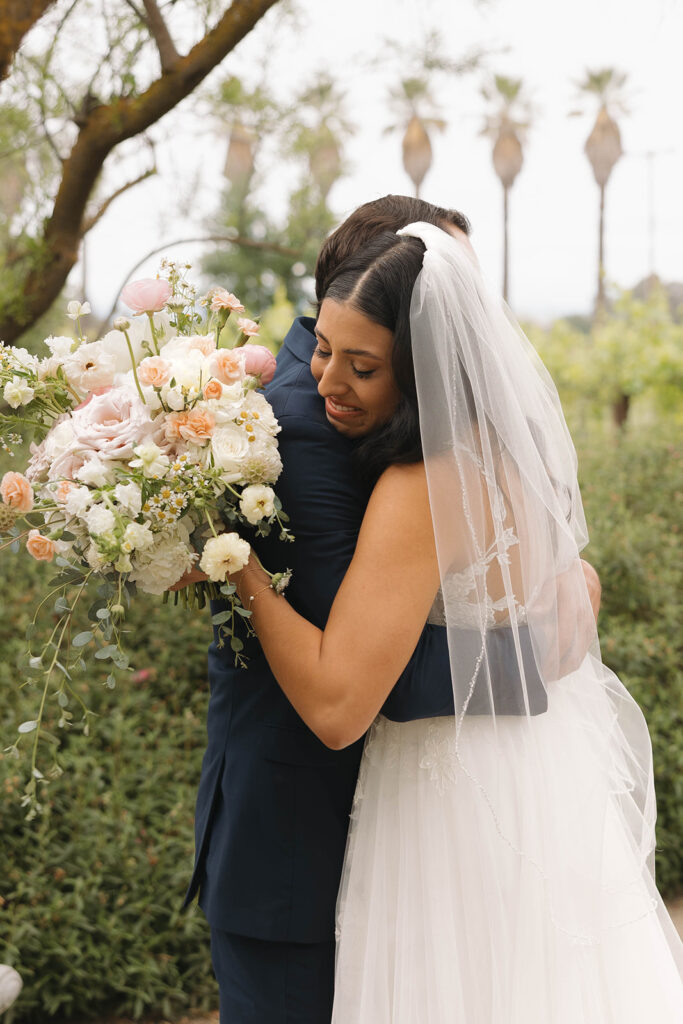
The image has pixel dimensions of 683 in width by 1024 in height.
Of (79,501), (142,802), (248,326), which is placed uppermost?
(248,326)

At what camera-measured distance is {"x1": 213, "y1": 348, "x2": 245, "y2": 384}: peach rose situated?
5.87ft

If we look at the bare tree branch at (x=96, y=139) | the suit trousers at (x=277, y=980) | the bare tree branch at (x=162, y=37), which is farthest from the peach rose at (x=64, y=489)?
the bare tree branch at (x=162, y=37)

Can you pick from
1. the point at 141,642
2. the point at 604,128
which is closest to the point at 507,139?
the point at 604,128

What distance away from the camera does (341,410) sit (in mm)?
1904

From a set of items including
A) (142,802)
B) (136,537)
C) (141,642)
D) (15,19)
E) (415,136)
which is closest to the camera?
(136,537)

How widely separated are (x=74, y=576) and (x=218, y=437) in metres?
0.38

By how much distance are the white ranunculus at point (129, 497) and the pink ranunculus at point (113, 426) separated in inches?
3.5

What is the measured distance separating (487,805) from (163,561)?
2.72ft

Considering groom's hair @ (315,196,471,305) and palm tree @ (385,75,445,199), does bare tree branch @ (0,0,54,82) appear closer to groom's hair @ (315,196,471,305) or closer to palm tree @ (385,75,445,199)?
groom's hair @ (315,196,471,305)

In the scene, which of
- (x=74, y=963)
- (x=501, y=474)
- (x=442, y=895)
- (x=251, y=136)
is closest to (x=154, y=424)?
(x=501, y=474)

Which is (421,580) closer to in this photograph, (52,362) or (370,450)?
(370,450)

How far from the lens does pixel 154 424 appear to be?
5.84ft

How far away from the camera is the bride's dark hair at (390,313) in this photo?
6.14 ft

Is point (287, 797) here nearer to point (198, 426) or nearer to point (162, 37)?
point (198, 426)
